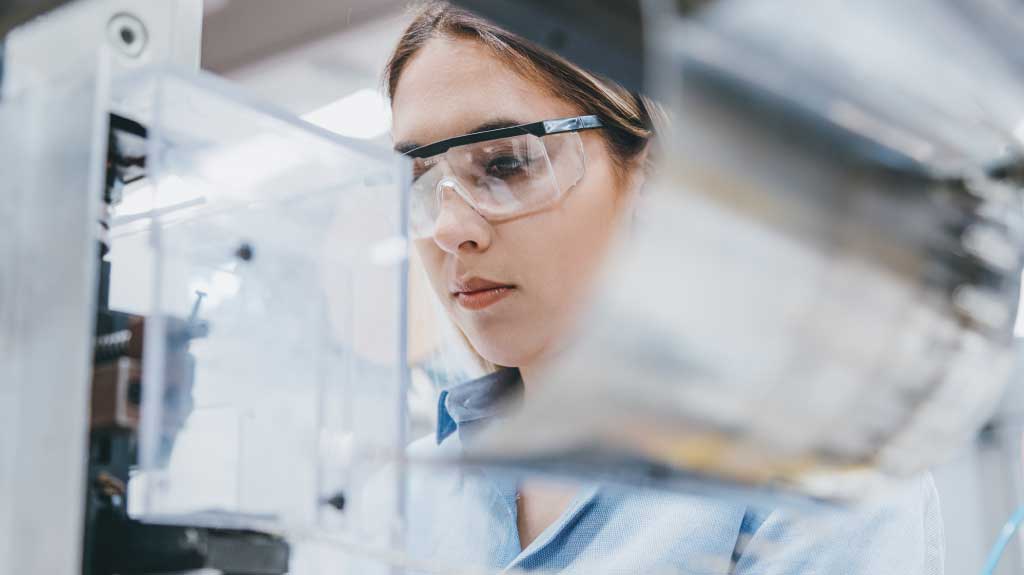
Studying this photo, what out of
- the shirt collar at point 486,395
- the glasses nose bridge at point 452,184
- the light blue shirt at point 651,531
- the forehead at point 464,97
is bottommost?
the light blue shirt at point 651,531

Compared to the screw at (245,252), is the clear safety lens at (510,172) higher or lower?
higher

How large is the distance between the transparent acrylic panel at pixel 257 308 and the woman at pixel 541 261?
19 cm

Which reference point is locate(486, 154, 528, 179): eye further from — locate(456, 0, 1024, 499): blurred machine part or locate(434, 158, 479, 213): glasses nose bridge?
locate(456, 0, 1024, 499): blurred machine part

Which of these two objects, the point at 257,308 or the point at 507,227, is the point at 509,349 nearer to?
the point at 507,227

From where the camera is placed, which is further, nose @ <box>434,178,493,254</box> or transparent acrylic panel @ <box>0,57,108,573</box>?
nose @ <box>434,178,493,254</box>

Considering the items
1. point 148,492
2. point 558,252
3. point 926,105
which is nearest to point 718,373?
point 926,105

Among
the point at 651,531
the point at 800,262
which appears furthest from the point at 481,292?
the point at 800,262

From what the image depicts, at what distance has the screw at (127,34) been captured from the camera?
0.58m

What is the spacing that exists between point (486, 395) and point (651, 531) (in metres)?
0.39

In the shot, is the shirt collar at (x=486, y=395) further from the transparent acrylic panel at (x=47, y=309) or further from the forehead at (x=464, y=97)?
the transparent acrylic panel at (x=47, y=309)

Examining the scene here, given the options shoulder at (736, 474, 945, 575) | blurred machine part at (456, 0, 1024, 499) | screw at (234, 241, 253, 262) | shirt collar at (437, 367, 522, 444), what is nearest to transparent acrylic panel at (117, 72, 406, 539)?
screw at (234, 241, 253, 262)

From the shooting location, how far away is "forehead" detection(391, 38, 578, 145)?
983 mm

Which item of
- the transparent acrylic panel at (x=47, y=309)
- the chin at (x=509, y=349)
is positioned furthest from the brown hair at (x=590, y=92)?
the transparent acrylic panel at (x=47, y=309)

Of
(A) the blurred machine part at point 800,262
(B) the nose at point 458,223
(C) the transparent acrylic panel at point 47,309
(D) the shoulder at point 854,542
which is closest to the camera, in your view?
(A) the blurred machine part at point 800,262
